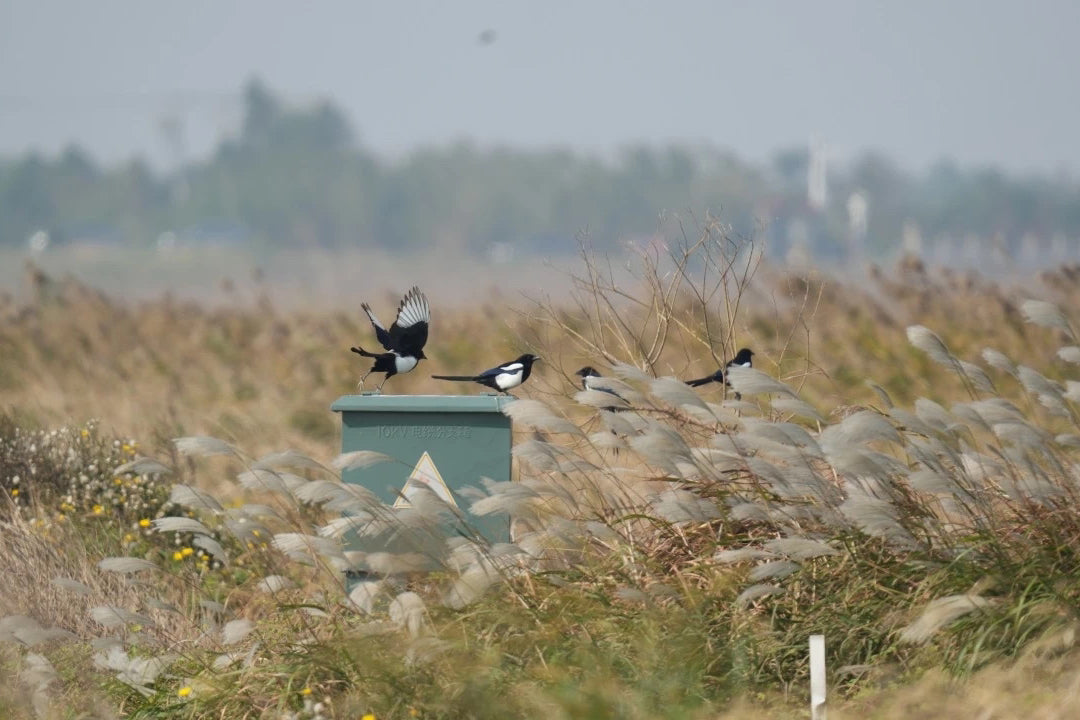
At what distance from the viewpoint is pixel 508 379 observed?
5871 mm

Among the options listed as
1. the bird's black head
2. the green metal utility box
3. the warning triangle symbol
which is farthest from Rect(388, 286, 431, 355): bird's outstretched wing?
the bird's black head

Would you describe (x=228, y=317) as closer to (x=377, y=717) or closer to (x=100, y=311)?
(x=100, y=311)

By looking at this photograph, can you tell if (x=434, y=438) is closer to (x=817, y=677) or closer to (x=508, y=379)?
(x=508, y=379)

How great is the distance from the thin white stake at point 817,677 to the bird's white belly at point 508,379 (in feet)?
7.35

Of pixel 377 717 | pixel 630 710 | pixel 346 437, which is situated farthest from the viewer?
pixel 346 437

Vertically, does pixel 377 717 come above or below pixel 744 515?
below

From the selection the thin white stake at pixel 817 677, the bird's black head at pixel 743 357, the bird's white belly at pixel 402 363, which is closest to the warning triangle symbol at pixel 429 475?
the bird's white belly at pixel 402 363

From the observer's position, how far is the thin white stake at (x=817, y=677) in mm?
3889

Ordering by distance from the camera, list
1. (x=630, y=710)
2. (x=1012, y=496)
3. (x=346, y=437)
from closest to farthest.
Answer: (x=630, y=710) → (x=1012, y=496) → (x=346, y=437)

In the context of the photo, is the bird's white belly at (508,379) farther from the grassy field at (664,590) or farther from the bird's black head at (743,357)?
the bird's black head at (743,357)

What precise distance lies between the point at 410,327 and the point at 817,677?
2.57 metres

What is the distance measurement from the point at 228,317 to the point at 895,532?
15.7 meters

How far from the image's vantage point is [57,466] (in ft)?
25.4

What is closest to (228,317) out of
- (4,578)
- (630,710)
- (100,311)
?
(100,311)
